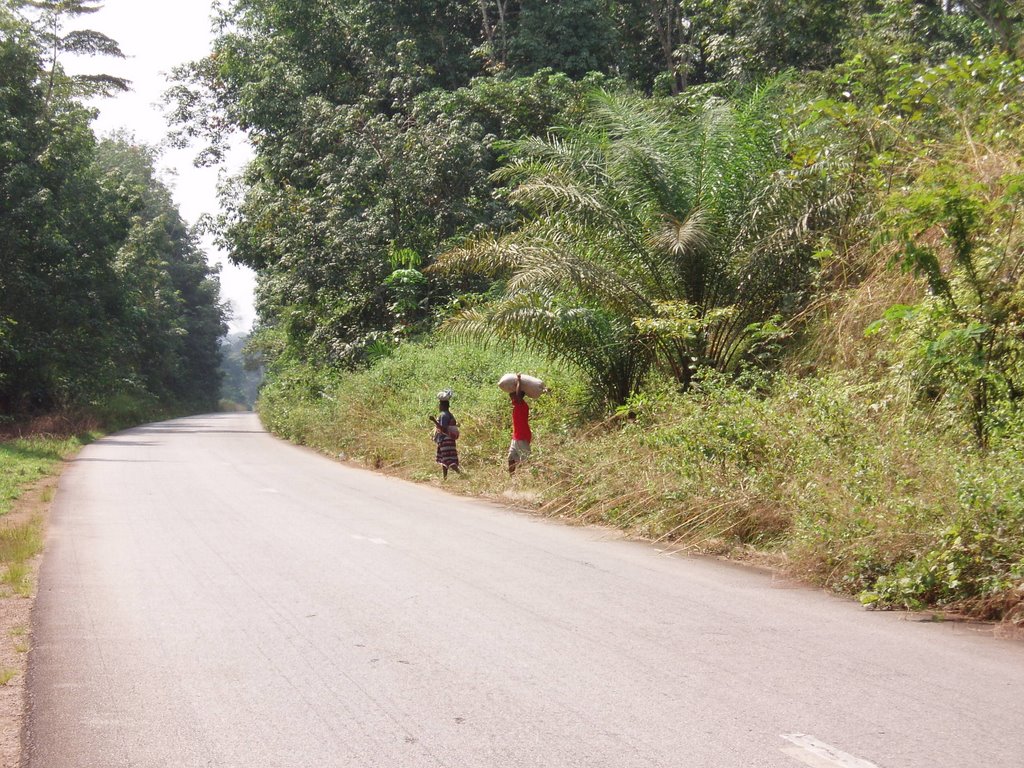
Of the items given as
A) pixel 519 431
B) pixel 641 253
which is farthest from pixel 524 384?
pixel 641 253

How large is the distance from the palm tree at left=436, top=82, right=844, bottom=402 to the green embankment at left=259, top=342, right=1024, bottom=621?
3.40 feet

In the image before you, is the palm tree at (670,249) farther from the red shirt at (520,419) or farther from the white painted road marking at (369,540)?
the white painted road marking at (369,540)

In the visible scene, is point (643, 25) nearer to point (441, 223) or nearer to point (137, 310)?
point (441, 223)

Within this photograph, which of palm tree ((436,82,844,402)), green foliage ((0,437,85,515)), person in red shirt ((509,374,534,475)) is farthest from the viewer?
green foliage ((0,437,85,515))

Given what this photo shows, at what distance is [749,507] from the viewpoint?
9.78m

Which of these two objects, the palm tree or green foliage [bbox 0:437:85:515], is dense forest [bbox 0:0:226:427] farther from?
the palm tree

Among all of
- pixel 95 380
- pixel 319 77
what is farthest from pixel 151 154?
pixel 319 77

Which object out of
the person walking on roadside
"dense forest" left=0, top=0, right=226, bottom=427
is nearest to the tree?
"dense forest" left=0, top=0, right=226, bottom=427

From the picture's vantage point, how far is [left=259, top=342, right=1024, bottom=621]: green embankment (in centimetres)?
716

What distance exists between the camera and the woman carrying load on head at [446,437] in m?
16.2

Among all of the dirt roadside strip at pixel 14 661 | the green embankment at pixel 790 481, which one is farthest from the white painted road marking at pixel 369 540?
the dirt roadside strip at pixel 14 661

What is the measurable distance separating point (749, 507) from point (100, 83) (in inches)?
1540

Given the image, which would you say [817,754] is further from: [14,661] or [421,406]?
[421,406]

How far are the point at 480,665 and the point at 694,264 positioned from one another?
32.4 feet
